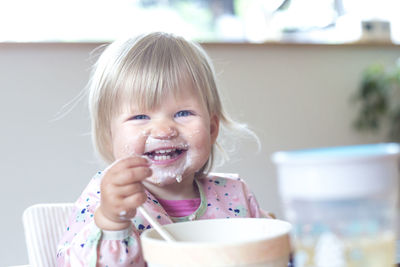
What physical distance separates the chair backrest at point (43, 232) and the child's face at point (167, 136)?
0.17 metres

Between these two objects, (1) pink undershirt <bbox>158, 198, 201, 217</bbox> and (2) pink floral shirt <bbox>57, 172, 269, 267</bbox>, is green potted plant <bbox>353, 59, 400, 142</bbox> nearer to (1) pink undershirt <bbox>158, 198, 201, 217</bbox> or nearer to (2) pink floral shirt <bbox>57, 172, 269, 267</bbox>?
(2) pink floral shirt <bbox>57, 172, 269, 267</bbox>

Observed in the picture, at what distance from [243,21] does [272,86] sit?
0.30 meters

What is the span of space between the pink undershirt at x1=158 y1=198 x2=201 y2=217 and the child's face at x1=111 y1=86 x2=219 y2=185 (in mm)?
66

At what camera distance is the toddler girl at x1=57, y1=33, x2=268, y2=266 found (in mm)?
878

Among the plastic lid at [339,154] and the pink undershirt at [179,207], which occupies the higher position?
the plastic lid at [339,154]

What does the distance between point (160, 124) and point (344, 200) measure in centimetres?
54

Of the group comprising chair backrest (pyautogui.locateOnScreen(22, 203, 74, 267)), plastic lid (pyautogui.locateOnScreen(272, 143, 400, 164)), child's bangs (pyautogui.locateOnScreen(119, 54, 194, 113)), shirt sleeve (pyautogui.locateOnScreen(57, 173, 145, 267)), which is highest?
child's bangs (pyautogui.locateOnScreen(119, 54, 194, 113))

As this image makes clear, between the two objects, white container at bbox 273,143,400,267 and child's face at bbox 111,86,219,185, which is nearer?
white container at bbox 273,143,400,267

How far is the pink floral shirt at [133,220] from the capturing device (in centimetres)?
65

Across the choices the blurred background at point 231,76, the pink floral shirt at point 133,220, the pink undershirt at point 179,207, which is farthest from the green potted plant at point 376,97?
the pink undershirt at point 179,207

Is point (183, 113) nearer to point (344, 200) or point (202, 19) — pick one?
point (344, 200)

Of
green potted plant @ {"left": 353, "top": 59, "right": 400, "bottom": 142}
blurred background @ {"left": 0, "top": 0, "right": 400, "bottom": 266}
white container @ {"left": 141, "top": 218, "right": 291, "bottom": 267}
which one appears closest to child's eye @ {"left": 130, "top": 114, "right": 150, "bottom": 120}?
white container @ {"left": 141, "top": 218, "right": 291, "bottom": 267}

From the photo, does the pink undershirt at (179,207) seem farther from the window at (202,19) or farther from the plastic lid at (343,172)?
the window at (202,19)

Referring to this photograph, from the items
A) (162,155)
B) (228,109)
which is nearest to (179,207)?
(162,155)
